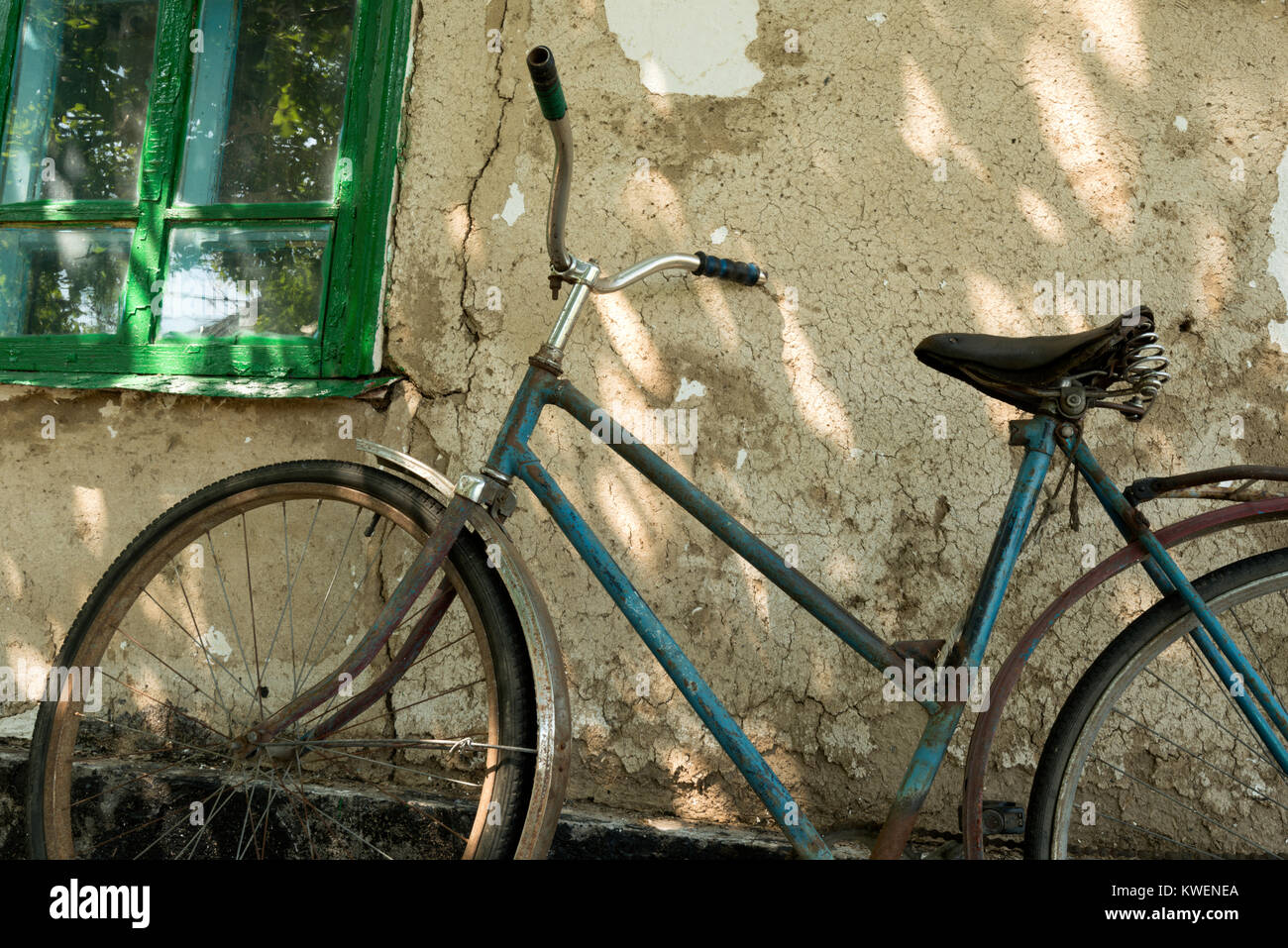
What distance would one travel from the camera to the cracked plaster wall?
1.88m

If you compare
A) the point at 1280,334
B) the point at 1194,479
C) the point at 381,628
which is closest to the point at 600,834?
the point at 381,628

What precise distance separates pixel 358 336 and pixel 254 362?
29 cm

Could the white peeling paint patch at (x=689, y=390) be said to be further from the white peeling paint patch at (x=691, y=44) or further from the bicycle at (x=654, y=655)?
the white peeling paint patch at (x=691, y=44)

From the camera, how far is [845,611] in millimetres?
1468

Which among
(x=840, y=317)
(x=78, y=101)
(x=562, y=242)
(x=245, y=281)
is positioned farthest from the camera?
(x=78, y=101)

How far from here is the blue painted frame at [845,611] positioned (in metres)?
1.39

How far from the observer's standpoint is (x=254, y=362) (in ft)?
7.06

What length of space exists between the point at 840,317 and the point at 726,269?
50 cm

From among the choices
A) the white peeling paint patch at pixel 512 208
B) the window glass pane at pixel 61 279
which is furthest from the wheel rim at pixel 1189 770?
the window glass pane at pixel 61 279

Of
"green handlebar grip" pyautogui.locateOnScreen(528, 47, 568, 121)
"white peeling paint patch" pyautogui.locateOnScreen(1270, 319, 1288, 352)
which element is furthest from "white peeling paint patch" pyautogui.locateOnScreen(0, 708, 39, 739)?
"white peeling paint patch" pyautogui.locateOnScreen(1270, 319, 1288, 352)

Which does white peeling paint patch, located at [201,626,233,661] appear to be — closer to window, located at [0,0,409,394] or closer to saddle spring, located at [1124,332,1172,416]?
window, located at [0,0,409,394]

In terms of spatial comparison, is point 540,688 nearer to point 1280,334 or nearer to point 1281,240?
point 1280,334

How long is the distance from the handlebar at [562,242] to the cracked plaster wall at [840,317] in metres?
0.44
